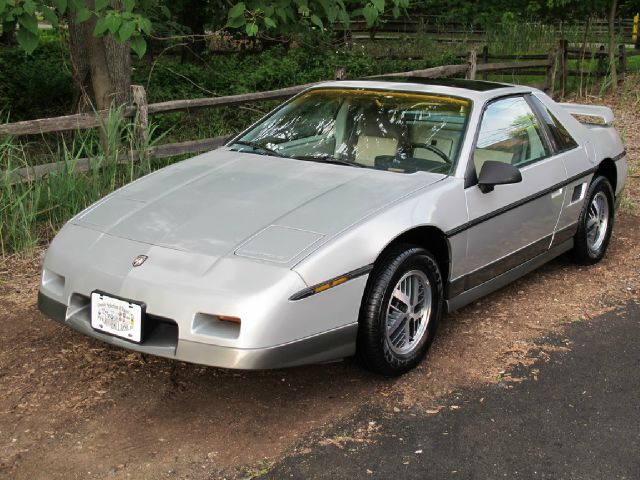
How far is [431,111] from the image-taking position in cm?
466

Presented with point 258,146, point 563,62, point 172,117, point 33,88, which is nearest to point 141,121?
point 258,146

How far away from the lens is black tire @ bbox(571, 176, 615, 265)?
18.1ft

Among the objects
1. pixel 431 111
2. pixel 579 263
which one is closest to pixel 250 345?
pixel 431 111

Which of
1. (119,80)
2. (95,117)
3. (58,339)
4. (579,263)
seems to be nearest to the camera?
(58,339)

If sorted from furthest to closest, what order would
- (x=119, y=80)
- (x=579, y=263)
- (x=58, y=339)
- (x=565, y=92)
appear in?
(x=565, y=92) < (x=119, y=80) < (x=579, y=263) < (x=58, y=339)

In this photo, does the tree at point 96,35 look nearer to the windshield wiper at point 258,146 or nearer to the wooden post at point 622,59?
the windshield wiper at point 258,146

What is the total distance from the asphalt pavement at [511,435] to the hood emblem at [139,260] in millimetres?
1074

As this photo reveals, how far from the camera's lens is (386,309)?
3717 millimetres

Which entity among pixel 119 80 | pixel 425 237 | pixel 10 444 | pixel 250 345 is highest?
pixel 119 80

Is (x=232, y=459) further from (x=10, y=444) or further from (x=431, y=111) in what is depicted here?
(x=431, y=111)

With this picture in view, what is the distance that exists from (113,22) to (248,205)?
2593mm

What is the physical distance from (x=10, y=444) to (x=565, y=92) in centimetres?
1328

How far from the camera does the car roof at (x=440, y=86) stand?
4.77 m

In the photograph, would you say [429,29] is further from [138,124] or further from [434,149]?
[434,149]
